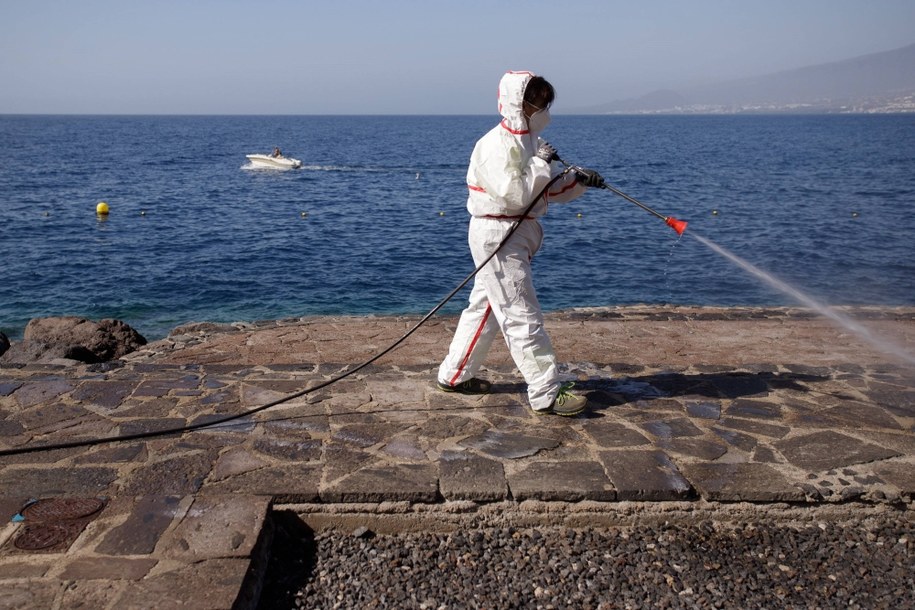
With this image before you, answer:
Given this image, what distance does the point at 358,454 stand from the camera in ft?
16.1

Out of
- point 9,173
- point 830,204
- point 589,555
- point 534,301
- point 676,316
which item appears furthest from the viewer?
point 9,173

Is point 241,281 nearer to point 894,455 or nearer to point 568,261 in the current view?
point 568,261

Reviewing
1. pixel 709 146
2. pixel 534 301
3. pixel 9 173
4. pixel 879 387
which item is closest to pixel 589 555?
pixel 534 301

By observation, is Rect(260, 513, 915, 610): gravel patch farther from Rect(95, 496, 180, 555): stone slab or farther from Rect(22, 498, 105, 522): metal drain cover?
Rect(22, 498, 105, 522): metal drain cover

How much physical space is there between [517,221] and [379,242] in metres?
20.7

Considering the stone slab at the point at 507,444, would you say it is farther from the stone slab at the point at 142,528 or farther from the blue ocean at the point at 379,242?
the blue ocean at the point at 379,242

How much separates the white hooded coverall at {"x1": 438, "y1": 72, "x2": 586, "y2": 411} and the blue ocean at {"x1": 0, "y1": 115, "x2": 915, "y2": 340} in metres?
10.1

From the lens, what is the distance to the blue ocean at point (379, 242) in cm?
1805

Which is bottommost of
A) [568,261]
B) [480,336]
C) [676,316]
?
[568,261]

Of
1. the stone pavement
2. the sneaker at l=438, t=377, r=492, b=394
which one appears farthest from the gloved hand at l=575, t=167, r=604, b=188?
the sneaker at l=438, t=377, r=492, b=394

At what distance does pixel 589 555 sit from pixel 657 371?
10.4ft

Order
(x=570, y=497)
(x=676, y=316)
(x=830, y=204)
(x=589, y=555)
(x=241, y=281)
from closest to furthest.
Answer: (x=589, y=555) < (x=570, y=497) < (x=676, y=316) < (x=241, y=281) < (x=830, y=204)

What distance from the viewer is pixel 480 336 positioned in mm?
5750

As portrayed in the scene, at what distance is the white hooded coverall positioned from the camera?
16.7ft
